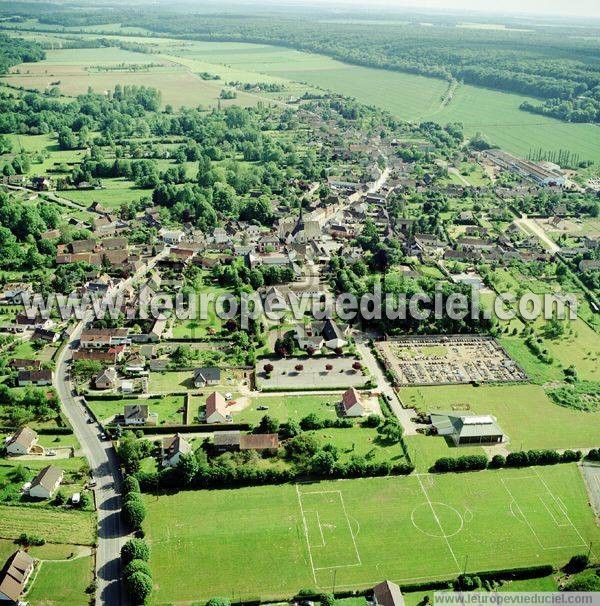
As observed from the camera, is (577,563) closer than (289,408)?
Yes

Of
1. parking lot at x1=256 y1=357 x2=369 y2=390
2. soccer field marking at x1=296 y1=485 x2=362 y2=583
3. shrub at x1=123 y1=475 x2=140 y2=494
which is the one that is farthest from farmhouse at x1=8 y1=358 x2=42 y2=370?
soccer field marking at x1=296 y1=485 x2=362 y2=583

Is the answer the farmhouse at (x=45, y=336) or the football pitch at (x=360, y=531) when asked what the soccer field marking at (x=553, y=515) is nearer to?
the football pitch at (x=360, y=531)

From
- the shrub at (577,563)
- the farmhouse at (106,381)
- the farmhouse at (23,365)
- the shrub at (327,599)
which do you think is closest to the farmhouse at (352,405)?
the shrub at (327,599)

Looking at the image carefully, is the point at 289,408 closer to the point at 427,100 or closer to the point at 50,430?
the point at 50,430

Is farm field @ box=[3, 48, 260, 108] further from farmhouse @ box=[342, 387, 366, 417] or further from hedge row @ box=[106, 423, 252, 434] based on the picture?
hedge row @ box=[106, 423, 252, 434]

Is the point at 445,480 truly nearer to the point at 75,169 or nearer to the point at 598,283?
the point at 598,283

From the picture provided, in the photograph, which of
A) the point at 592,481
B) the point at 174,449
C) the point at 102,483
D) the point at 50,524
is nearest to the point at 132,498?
the point at 102,483

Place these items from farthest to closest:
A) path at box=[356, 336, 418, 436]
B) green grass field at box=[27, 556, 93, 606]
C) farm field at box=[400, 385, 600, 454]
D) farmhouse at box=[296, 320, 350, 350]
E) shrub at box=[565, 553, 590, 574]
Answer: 1. farmhouse at box=[296, 320, 350, 350]
2. path at box=[356, 336, 418, 436]
3. farm field at box=[400, 385, 600, 454]
4. shrub at box=[565, 553, 590, 574]
5. green grass field at box=[27, 556, 93, 606]
